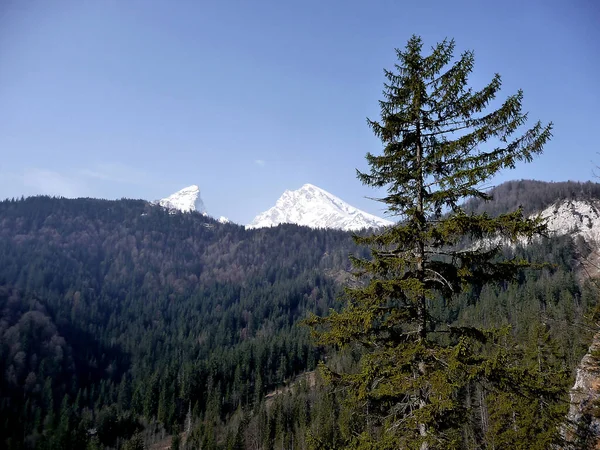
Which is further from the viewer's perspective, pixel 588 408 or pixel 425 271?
pixel 588 408

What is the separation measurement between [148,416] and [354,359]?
65.2m

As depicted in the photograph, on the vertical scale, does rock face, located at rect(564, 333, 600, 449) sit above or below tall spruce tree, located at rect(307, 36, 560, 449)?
below

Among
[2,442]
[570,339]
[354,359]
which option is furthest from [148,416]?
[570,339]

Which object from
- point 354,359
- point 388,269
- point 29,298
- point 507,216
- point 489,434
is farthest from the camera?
point 29,298

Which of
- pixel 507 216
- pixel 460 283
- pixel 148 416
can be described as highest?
pixel 507 216

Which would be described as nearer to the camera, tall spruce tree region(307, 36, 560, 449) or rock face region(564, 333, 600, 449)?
tall spruce tree region(307, 36, 560, 449)

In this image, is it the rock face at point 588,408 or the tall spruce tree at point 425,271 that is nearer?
the tall spruce tree at point 425,271

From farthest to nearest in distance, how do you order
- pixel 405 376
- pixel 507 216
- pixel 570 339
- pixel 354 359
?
1. pixel 354 359
2. pixel 570 339
3. pixel 405 376
4. pixel 507 216

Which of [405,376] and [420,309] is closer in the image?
[405,376]

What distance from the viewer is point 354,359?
116 m

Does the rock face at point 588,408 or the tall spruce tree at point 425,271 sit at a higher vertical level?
the tall spruce tree at point 425,271

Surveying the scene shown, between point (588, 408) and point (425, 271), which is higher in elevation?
point (425, 271)

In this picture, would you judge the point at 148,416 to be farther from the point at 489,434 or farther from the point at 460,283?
the point at 460,283

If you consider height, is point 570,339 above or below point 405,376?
below
